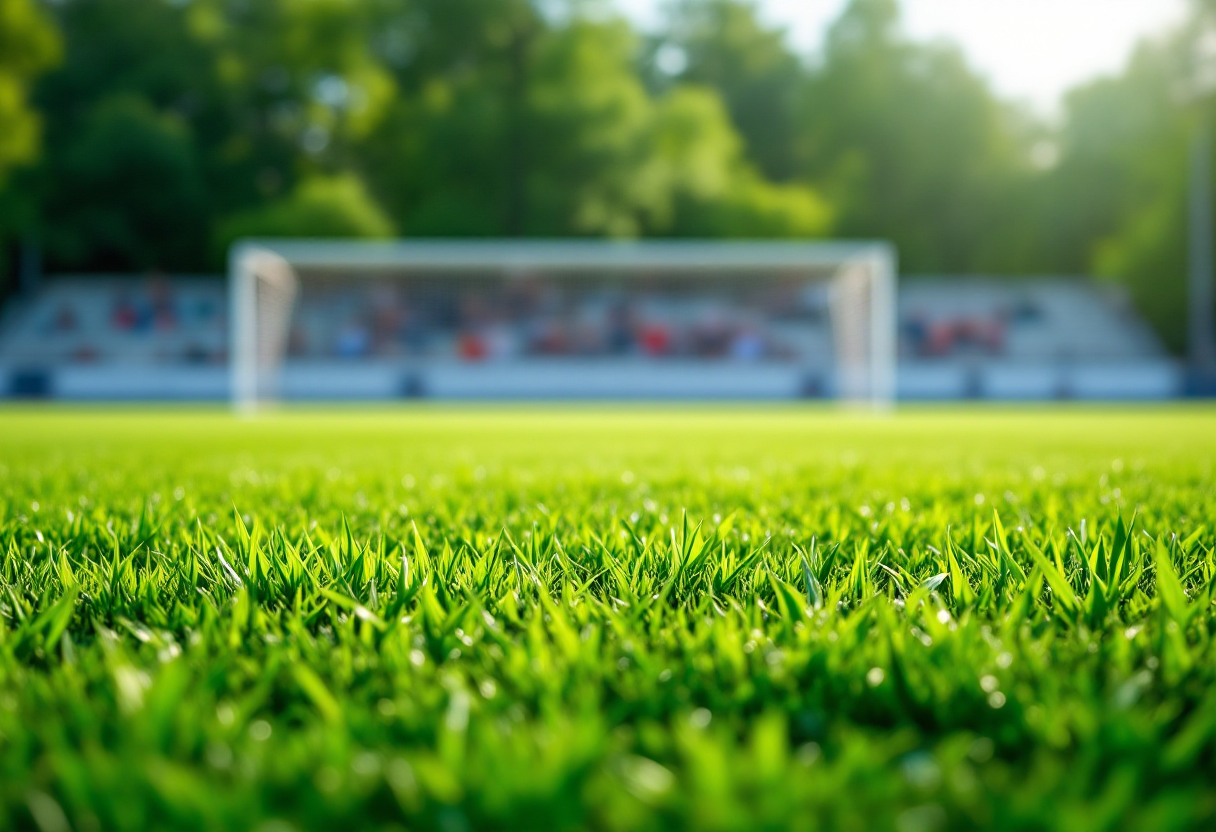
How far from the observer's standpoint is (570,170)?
30.5 meters

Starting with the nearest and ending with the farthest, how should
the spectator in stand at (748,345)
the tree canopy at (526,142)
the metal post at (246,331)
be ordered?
the metal post at (246,331)
the spectator in stand at (748,345)
the tree canopy at (526,142)

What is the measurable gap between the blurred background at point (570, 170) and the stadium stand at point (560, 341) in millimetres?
123

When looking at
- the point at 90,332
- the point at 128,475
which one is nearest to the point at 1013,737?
the point at 128,475

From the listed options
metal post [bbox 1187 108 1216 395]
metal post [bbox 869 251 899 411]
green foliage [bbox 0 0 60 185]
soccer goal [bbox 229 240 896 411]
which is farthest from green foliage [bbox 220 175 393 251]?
metal post [bbox 1187 108 1216 395]

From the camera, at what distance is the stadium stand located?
71.1 ft

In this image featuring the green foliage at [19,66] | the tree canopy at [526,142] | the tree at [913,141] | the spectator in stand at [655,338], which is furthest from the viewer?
the tree at [913,141]

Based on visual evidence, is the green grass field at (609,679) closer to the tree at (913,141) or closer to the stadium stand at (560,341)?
the stadium stand at (560,341)

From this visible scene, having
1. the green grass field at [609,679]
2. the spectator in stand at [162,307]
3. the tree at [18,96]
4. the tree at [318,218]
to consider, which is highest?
the tree at [18,96]

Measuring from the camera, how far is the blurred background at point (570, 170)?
2633 centimetres

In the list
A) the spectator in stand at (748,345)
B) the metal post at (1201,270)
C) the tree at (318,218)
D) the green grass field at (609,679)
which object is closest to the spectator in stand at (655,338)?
the spectator in stand at (748,345)

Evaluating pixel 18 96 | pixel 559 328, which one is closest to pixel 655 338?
pixel 559 328

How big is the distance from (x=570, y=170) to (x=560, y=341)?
979 centimetres

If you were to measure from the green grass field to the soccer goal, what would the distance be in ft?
50.6

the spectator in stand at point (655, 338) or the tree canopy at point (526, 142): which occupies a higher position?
the tree canopy at point (526, 142)
